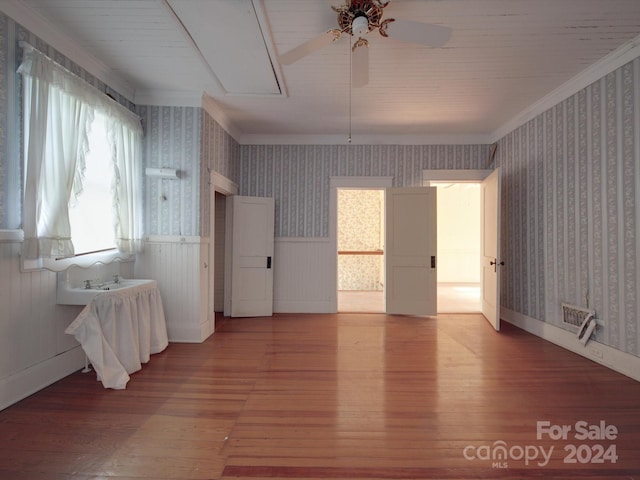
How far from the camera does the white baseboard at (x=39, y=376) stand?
90.0 inches

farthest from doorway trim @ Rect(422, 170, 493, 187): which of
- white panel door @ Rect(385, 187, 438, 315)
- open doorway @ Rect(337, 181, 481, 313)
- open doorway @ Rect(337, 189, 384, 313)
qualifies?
Result: open doorway @ Rect(337, 189, 384, 313)

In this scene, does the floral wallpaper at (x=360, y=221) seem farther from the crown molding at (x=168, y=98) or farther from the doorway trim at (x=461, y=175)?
the crown molding at (x=168, y=98)

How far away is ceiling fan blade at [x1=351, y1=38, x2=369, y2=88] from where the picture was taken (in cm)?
237

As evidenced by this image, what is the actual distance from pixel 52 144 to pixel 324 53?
2350 mm

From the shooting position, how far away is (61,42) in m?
2.70

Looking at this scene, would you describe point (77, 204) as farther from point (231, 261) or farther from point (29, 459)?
point (231, 261)

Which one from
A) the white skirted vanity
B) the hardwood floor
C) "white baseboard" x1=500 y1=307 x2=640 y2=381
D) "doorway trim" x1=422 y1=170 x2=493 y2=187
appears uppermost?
"doorway trim" x1=422 y1=170 x2=493 y2=187

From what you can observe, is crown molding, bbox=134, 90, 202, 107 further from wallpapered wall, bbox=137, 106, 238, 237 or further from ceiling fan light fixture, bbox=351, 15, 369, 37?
ceiling fan light fixture, bbox=351, 15, 369, 37

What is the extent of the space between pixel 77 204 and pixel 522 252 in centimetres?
515

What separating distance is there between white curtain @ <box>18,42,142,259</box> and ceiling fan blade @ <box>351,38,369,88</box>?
2.32 metres

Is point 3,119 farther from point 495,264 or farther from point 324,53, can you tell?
point 495,264

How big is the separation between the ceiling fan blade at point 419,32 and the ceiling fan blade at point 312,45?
36 centimetres

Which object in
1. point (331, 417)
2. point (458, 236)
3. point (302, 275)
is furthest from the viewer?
point (458, 236)

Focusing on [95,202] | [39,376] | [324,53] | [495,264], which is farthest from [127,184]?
[495,264]
